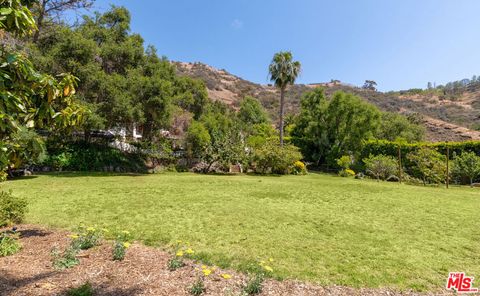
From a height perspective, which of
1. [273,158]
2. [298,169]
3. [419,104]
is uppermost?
[419,104]

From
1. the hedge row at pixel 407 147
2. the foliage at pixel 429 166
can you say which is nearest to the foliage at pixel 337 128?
the hedge row at pixel 407 147

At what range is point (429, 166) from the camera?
18922 mm

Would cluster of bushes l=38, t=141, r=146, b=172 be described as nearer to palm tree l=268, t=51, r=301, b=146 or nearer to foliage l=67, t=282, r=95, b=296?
palm tree l=268, t=51, r=301, b=146

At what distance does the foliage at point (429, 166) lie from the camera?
1822 cm

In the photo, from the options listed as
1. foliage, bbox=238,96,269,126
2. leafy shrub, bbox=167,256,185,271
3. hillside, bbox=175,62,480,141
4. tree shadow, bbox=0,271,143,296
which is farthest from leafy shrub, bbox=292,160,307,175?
hillside, bbox=175,62,480,141

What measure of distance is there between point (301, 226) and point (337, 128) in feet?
73.6

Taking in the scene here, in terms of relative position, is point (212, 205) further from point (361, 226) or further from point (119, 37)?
point (119, 37)

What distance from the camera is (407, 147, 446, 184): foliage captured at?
1822cm

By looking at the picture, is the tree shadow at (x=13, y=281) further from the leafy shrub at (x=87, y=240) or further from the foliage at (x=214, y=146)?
the foliage at (x=214, y=146)

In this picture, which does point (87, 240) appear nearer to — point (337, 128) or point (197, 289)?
point (197, 289)

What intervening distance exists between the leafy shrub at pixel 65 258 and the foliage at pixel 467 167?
22879 mm

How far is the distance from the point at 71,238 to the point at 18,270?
1.23 metres

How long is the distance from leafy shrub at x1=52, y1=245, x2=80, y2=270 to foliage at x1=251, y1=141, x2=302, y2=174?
675 inches

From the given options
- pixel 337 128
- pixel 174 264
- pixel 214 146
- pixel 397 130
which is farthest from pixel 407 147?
pixel 174 264
